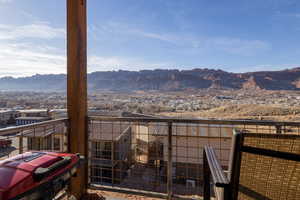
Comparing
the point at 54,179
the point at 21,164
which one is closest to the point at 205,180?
the point at 54,179

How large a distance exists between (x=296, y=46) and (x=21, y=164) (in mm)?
43349

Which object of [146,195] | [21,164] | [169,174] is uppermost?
[21,164]

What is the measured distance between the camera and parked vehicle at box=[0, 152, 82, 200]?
843mm

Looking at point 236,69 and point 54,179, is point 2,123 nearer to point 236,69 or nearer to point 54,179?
point 54,179

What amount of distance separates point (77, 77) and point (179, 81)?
2468 inches

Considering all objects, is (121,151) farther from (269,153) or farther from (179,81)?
(179,81)

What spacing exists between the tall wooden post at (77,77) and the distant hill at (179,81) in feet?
186

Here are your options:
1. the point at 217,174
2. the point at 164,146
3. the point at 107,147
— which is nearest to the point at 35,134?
the point at 217,174

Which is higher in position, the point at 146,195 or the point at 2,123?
the point at 146,195

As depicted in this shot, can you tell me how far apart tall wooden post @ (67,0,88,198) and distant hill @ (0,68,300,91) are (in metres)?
56.8

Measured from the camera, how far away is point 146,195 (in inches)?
79.7

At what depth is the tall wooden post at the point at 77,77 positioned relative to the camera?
1.88 m

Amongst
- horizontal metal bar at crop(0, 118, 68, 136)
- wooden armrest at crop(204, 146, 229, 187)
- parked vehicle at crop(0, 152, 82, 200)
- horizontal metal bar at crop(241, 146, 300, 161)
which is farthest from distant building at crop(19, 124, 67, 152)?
horizontal metal bar at crop(241, 146, 300, 161)

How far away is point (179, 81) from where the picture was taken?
63.2m
